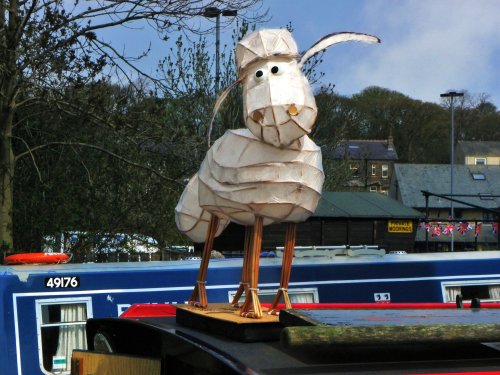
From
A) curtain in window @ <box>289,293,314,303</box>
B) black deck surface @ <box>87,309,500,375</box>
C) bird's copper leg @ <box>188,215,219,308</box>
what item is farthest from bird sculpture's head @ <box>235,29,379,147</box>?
curtain in window @ <box>289,293,314,303</box>

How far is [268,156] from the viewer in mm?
4379

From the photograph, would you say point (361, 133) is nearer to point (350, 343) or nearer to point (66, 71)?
point (66, 71)

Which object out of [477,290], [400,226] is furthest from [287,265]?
[400,226]

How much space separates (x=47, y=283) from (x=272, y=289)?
2.03 m

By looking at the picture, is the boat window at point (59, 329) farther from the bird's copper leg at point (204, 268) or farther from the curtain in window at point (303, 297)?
the bird's copper leg at point (204, 268)

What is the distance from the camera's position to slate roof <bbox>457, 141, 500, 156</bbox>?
79.7m

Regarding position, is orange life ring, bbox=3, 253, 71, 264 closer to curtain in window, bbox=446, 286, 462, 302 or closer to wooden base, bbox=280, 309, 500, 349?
curtain in window, bbox=446, 286, 462, 302

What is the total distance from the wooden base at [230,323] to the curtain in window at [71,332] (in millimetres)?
4228

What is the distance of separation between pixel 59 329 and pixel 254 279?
4223 mm

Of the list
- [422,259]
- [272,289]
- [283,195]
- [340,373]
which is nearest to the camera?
[340,373]

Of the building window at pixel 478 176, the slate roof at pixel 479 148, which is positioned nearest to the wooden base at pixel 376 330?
the building window at pixel 478 176

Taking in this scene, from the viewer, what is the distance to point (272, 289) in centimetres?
843

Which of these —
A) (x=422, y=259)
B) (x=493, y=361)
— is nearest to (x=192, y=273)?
(x=422, y=259)

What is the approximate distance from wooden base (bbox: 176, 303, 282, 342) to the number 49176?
4.17 m
